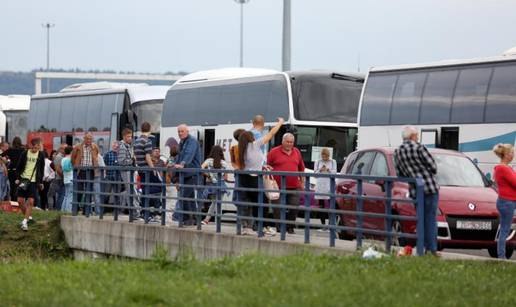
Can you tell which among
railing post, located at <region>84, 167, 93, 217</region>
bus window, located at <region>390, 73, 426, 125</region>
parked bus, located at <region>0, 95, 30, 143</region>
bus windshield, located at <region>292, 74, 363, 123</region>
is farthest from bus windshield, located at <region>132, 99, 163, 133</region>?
parked bus, located at <region>0, 95, 30, 143</region>

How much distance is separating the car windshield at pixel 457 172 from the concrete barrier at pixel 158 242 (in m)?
2.65

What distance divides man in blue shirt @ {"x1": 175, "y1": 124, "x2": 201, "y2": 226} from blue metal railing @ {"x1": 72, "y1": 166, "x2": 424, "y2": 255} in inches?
0.7

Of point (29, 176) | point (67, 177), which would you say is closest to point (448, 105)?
point (29, 176)

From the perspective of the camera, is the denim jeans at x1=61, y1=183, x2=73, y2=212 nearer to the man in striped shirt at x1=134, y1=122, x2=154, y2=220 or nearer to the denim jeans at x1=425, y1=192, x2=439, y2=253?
the man in striped shirt at x1=134, y1=122, x2=154, y2=220

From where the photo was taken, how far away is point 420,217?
1655 centimetres

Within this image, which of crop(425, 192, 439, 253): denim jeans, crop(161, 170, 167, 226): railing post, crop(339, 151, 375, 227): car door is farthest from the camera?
crop(161, 170, 167, 226): railing post

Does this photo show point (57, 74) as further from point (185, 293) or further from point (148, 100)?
point (185, 293)

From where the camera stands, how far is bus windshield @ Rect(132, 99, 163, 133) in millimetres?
45134

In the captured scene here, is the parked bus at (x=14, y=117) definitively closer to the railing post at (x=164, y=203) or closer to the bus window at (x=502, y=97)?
the bus window at (x=502, y=97)

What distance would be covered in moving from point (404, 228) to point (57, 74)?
353 ft

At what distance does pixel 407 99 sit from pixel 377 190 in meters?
11.7

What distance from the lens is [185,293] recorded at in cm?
1241

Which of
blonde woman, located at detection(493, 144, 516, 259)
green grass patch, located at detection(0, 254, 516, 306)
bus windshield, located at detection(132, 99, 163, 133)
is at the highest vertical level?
bus windshield, located at detection(132, 99, 163, 133)

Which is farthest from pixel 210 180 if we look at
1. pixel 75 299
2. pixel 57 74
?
pixel 57 74
